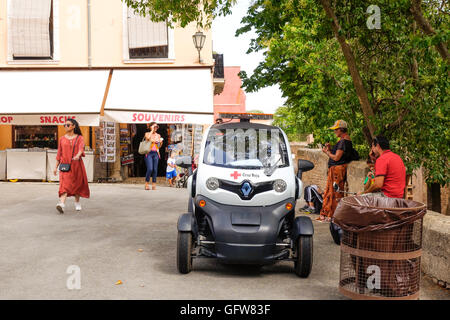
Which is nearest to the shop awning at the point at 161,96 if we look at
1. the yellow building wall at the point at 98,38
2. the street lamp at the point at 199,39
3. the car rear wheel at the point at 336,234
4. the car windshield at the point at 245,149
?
the yellow building wall at the point at 98,38

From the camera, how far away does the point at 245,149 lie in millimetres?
6219

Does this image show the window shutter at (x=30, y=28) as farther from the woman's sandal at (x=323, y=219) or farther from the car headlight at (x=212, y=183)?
the car headlight at (x=212, y=183)

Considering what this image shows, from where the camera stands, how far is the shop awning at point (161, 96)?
48.4 feet

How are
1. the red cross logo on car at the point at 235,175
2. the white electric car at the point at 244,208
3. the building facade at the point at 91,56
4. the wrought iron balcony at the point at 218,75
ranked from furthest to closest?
1. the wrought iron balcony at the point at 218,75
2. the building facade at the point at 91,56
3. the red cross logo on car at the point at 235,175
4. the white electric car at the point at 244,208

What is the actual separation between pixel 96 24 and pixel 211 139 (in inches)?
505

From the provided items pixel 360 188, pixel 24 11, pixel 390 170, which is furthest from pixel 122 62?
pixel 390 170

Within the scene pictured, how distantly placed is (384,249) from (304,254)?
1.17 m

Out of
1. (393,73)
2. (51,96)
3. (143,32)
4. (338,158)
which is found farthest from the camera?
(143,32)

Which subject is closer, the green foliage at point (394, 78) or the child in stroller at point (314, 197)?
the green foliage at point (394, 78)

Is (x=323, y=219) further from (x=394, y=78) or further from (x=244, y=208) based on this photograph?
(x=244, y=208)

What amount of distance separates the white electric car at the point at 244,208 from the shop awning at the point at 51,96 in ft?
30.9

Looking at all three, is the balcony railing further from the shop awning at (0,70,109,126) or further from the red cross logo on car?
the red cross logo on car

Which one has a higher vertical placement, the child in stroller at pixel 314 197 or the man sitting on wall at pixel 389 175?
the man sitting on wall at pixel 389 175

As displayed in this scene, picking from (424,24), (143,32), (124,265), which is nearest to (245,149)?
(124,265)
